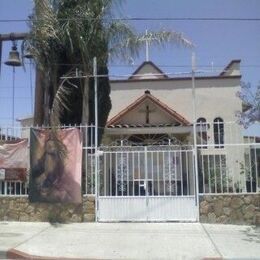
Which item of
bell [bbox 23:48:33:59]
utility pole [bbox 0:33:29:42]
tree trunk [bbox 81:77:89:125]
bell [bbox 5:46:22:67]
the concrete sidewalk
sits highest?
utility pole [bbox 0:33:29:42]

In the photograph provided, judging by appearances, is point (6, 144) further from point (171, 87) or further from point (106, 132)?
point (171, 87)

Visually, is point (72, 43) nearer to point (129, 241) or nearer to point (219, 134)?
point (219, 134)

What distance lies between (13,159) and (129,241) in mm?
4965

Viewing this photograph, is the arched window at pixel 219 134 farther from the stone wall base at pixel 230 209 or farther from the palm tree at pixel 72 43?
the palm tree at pixel 72 43

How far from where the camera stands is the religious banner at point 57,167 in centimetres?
1470

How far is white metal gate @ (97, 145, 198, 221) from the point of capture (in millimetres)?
14461

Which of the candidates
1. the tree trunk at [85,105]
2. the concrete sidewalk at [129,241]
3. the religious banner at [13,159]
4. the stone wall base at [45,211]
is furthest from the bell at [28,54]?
the concrete sidewalk at [129,241]

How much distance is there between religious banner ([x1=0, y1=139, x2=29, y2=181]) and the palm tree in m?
1.03

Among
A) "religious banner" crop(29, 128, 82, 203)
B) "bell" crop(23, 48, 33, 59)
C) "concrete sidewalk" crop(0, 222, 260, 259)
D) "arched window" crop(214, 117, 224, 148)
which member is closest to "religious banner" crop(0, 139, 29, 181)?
"religious banner" crop(29, 128, 82, 203)

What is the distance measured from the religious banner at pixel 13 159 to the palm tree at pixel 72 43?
1033 mm

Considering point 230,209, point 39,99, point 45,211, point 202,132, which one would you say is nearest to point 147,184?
point 230,209

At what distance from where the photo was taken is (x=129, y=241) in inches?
471

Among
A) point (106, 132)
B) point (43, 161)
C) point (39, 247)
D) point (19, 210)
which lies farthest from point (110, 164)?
point (106, 132)

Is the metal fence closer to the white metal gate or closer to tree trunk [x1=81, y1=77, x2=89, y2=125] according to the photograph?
the white metal gate
